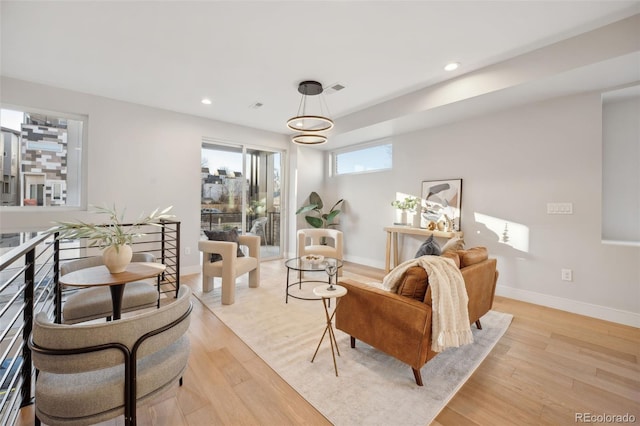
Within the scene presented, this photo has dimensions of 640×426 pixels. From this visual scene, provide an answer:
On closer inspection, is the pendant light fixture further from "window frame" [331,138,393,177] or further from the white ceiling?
"window frame" [331,138,393,177]

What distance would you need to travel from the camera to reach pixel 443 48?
2.70 metres

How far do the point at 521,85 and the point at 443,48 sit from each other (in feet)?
3.27

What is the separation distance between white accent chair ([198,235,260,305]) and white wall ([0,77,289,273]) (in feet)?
4.60

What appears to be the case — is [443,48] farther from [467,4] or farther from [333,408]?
[333,408]

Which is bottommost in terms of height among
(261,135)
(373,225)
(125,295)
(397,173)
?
(125,295)

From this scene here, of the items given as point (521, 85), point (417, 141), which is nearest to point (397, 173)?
point (417, 141)

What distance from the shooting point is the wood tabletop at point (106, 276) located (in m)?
1.78

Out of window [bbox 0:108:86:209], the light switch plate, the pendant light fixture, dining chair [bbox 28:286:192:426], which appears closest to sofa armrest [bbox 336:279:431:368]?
dining chair [bbox 28:286:192:426]

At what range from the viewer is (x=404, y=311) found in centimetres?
183

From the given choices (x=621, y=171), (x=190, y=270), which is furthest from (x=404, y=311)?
(x=190, y=270)

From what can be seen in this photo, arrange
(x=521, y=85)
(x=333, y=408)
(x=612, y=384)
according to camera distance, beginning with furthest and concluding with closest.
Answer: (x=521, y=85) < (x=612, y=384) < (x=333, y=408)

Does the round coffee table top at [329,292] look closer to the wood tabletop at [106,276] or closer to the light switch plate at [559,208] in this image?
the wood tabletop at [106,276]

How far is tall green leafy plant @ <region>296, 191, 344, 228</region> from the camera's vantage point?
5699 mm

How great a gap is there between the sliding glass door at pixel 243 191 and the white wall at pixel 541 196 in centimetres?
315
